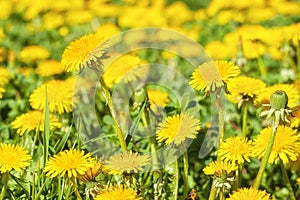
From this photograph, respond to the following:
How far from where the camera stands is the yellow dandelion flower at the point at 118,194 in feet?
A: 4.70

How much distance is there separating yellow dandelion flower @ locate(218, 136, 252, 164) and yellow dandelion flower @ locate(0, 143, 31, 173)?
0.53m

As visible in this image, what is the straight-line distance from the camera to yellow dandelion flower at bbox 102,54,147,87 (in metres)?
2.19

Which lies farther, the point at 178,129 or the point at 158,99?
the point at 158,99

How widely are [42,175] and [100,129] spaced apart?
525 mm

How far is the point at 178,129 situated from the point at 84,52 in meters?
0.34

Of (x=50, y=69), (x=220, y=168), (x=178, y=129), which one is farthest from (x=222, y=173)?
(x=50, y=69)

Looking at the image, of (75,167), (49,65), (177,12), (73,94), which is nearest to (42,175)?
(75,167)

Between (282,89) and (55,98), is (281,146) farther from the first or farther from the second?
(55,98)

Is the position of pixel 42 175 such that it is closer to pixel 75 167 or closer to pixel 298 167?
pixel 75 167

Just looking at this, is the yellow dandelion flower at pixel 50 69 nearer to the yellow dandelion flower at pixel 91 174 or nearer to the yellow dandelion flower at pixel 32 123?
the yellow dandelion flower at pixel 32 123

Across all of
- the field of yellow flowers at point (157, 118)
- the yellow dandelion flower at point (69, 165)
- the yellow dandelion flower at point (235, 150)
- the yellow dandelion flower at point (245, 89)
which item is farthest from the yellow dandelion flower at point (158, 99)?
the yellow dandelion flower at point (69, 165)

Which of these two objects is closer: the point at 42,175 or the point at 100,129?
the point at 42,175

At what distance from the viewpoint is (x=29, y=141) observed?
1.98m

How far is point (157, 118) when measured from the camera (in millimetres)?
1937
